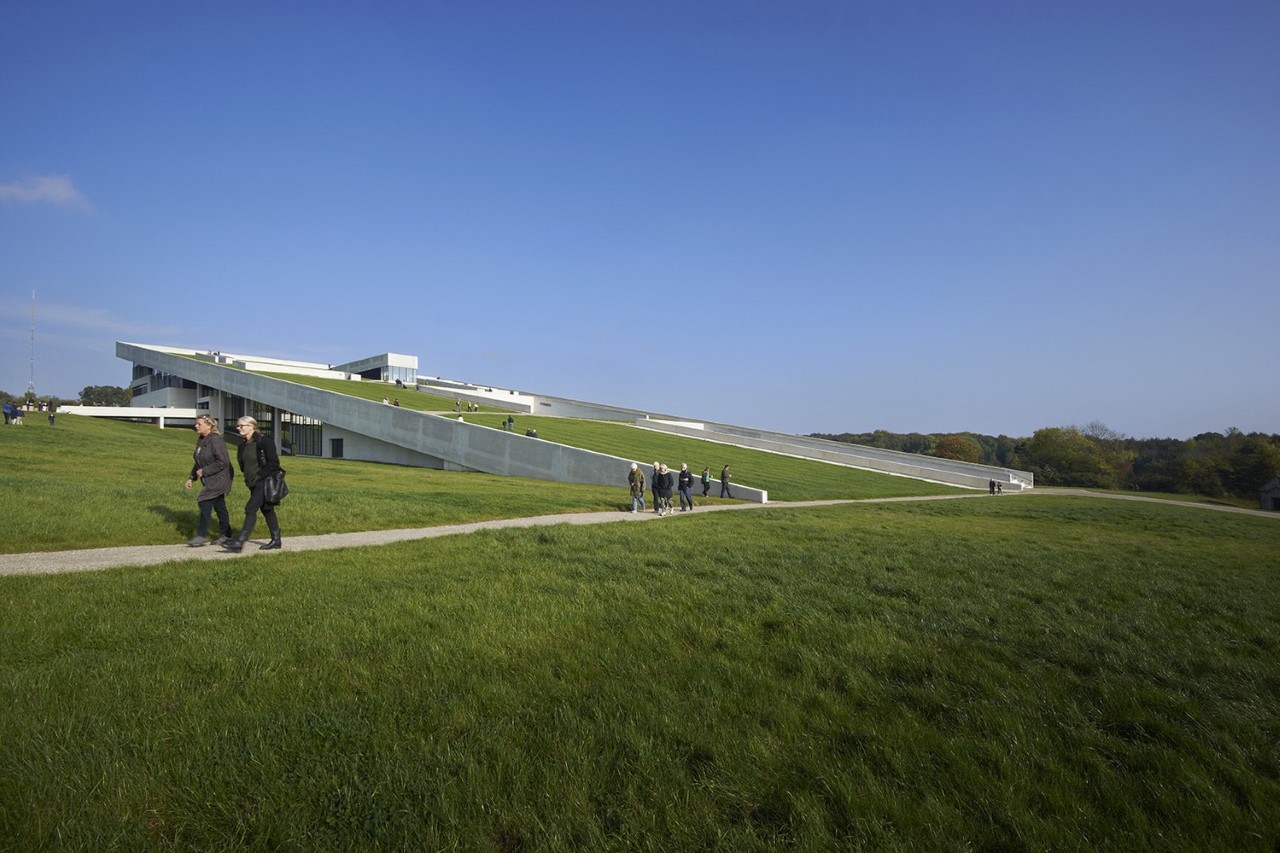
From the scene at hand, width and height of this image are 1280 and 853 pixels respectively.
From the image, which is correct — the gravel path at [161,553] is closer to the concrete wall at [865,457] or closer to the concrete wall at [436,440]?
the concrete wall at [436,440]

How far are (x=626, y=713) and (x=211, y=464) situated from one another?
759 cm

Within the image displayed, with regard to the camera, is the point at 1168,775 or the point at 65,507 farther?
the point at 65,507

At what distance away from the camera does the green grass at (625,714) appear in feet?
8.35

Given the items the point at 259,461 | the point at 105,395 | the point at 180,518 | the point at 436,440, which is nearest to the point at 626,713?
the point at 259,461

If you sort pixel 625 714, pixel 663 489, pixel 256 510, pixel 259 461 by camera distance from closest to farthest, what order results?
pixel 625 714, pixel 256 510, pixel 259 461, pixel 663 489

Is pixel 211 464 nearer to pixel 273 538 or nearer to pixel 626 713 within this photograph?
pixel 273 538

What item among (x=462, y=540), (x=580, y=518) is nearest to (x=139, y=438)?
(x=580, y=518)

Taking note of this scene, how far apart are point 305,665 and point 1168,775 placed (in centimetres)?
468

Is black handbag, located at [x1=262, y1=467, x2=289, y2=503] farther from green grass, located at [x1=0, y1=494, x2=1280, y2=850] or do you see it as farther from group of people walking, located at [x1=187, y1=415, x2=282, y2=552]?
green grass, located at [x1=0, y1=494, x2=1280, y2=850]

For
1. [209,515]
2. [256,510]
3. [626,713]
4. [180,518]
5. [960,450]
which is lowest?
[180,518]

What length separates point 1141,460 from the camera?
271 feet

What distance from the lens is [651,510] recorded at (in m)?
17.9

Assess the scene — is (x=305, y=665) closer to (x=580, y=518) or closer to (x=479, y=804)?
(x=479, y=804)

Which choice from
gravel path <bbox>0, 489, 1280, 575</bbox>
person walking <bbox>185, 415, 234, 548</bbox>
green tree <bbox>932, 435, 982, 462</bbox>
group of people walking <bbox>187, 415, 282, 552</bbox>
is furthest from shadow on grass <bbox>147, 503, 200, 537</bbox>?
green tree <bbox>932, 435, 982, 462</bbox>
